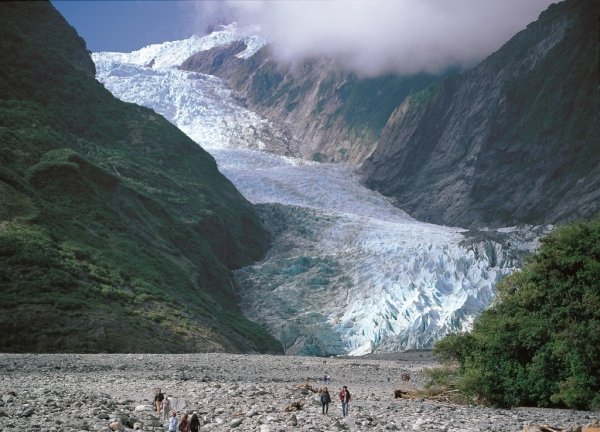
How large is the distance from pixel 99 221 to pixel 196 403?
32.5 meters

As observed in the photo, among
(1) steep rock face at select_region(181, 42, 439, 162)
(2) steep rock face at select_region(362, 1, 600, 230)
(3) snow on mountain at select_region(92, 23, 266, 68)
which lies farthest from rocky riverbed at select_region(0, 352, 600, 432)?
(3) snow on mountain at select_region(92, 23, 266, 68)

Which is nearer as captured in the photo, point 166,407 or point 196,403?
point 166,407

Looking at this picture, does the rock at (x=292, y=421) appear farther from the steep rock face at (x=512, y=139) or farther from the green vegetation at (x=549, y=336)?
the steep rock face at (x=512, y=139)

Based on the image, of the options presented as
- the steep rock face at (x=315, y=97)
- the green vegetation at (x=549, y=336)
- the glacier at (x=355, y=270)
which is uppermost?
the steep rock face at (x=315, y=97)

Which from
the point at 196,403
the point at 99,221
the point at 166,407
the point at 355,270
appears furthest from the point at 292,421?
the point at 355,270

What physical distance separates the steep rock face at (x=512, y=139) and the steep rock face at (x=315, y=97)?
1845cm

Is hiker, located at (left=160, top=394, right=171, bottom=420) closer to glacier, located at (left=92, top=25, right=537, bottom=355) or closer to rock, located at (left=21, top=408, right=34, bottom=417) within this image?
rock, located at (left=21, top=408, right=34, bottom=417)

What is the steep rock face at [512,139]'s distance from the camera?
82750 mm

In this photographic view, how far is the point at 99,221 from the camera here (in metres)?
49.4

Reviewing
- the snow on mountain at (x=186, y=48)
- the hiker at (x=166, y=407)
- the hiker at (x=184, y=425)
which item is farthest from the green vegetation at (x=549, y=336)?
the snow on mountain at (x=186, y=48)

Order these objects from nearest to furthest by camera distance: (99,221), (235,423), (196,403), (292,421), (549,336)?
(235,423) → (292,421) → (196,403) → (549,336) → (99,221)

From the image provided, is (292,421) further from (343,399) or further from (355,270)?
(355,270)

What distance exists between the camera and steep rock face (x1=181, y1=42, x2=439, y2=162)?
133 meters

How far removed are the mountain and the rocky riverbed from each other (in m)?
5.10
